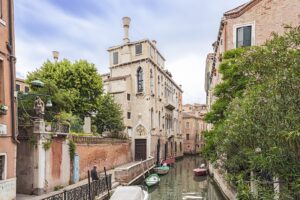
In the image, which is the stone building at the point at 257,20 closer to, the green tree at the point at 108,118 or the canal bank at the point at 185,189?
the canal bank at the point at 185,189

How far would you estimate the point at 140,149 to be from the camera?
28.0 m

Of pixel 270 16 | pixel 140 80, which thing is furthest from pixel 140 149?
pixel 270 16

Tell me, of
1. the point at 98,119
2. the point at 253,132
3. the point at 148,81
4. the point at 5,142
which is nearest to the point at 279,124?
the point at 253,132

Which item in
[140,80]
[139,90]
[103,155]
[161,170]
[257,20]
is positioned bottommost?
[161,170]

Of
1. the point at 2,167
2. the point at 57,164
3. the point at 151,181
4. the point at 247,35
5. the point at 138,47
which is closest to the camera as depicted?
the point at 2,167

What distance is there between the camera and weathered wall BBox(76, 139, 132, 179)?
16219mm

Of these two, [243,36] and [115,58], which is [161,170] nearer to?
[243,36]

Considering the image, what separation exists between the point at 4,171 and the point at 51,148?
143 inches

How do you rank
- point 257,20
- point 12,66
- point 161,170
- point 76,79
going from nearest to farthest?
point 12,66 → point 257,20 → point 76,79 → point 161,170

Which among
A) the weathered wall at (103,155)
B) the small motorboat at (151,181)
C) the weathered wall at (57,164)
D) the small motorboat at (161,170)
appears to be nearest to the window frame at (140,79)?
the weathered wall at (103,155)

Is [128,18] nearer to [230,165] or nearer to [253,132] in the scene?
[230,165]

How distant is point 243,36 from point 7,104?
12859 mm

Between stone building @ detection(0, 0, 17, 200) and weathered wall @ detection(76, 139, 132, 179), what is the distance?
6.61 meters

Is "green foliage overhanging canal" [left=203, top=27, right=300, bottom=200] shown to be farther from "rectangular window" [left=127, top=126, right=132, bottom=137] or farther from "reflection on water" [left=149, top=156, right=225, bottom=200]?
"rectangular window" [left=127, top=126, right=132, bottom=137]
